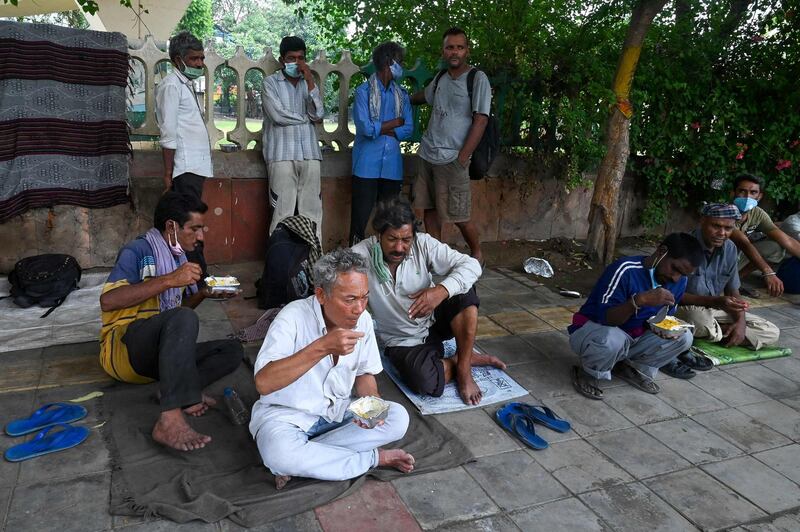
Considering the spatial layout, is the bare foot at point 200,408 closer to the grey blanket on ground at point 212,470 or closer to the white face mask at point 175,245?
the grey blanket on ground at point 212,470

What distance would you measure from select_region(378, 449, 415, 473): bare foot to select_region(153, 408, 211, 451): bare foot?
865 mm

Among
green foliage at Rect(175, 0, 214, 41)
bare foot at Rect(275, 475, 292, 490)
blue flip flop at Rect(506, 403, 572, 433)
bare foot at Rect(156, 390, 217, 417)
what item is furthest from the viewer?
green foliage at Rect(175, 0, 214, 41)

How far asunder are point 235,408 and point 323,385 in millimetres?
731

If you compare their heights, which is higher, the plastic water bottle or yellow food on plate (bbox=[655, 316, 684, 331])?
yellow food on plate (bbox=[655, 316, 684, 331])

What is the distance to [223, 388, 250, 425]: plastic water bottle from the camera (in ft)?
10.8

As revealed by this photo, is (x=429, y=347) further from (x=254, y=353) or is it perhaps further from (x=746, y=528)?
(x=746, y=528)

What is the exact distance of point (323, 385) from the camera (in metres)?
2.90

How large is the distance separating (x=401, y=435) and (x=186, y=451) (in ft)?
3.36

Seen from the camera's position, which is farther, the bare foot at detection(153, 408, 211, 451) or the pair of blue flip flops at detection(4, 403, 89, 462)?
the bare foot at detection(153, 408, 211, 451)

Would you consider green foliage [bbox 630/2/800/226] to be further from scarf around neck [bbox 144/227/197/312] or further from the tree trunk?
scarf around neck [bbox 144/227/197/312]

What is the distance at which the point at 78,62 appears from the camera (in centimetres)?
504

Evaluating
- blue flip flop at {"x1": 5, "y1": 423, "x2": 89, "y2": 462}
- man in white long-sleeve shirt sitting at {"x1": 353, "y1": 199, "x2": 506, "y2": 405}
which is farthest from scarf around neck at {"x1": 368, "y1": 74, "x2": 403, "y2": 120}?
blue flip flop at {"x1": 5, "y1": 423, "x2": 89, "y2": 462}

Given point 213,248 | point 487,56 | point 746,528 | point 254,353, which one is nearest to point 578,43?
point 487,56

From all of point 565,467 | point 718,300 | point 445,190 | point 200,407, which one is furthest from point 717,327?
point 200,407
